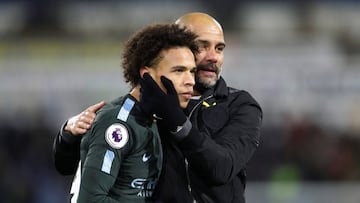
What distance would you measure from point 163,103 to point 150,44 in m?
0.30

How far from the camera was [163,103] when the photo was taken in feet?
11.8

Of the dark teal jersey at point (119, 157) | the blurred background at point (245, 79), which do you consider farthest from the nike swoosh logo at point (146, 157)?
the blurred background at point (245, 79)

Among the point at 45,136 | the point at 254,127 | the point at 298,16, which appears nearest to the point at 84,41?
the point at 298,16

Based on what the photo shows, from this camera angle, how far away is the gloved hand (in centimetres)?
359

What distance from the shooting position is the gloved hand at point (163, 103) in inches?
141

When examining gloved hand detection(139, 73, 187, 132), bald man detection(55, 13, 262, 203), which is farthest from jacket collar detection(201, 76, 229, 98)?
gloved hand detection(139, 73, 187, 132)

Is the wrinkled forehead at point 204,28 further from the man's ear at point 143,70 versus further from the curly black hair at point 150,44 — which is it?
the man's ear at point 143,70

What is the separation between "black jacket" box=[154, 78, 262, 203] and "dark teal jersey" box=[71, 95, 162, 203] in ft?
0.36

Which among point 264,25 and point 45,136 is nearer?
point 45,136

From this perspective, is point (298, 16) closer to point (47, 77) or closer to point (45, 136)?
point (47, 77)

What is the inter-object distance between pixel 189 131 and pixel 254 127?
19.6 inches

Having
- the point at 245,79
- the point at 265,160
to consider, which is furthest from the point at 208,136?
the point at 245,79

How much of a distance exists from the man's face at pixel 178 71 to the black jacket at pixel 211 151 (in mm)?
138

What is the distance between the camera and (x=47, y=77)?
14195 millimetres
